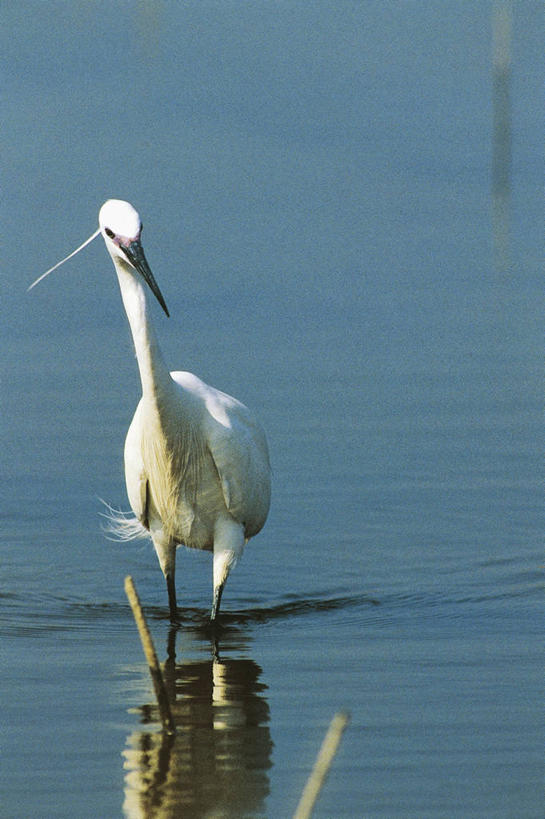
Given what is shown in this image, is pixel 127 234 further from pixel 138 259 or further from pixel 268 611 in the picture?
pixel 268 611

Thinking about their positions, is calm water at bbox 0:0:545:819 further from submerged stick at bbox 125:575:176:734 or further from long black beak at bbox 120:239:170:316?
long black beak at bbox 120:239:170:316

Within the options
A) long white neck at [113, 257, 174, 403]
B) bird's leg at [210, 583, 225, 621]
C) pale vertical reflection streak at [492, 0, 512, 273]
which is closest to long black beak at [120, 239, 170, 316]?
long white neck at [113, 257, 174, 403]

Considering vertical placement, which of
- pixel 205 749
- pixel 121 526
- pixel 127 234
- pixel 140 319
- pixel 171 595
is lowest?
pixel 205 749

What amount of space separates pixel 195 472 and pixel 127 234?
1.36 meters

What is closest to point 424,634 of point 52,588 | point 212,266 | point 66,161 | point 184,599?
point 184,599

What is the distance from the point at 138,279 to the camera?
262 inches

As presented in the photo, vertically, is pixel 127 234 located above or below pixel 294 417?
above

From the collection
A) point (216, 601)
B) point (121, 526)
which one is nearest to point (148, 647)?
point (216, 601)

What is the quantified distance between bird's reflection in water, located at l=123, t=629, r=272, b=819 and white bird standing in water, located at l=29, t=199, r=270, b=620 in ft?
2.26

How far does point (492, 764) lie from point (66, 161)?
11864 mm

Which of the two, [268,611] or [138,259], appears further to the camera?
[268,611]

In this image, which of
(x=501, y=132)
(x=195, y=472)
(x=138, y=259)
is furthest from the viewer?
(x=501, y=132)

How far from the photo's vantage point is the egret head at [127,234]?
255 inches

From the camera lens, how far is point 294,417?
34.2 ft
